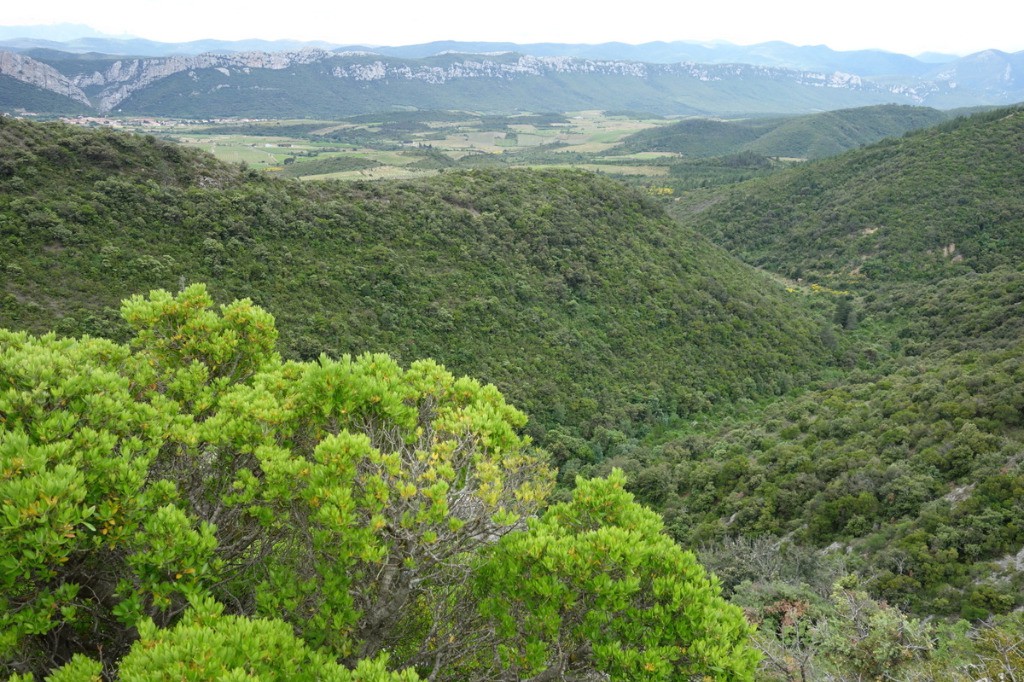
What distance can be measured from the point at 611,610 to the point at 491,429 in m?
2.68

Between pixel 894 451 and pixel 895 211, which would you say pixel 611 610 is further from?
pixel 895 211

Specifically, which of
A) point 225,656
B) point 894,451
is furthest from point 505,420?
point 894,451

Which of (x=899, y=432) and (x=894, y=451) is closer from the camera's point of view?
(x=894, y=451)

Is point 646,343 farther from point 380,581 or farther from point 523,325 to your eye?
point 380,581

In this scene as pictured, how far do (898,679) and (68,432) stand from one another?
1338 cm

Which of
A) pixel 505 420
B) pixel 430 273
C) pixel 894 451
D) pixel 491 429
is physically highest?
pixel 491 429

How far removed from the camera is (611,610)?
6.22 m

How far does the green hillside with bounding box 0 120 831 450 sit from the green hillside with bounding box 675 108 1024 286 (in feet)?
78.0

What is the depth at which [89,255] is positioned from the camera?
→ 33406mm

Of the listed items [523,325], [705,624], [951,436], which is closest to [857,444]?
[951,436]

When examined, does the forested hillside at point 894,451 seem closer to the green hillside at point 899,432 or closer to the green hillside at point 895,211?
the green hillside at point 899,432

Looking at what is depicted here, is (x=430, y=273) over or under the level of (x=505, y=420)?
under

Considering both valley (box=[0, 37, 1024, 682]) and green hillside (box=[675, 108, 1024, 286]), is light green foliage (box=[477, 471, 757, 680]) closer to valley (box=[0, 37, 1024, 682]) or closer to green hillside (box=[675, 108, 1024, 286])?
valley (box=[0, 37, 1024, 682])

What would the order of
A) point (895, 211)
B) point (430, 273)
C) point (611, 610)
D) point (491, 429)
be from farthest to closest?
point (895, 211)
point (430, 273)
point (491, 429)
point (611, 610)
